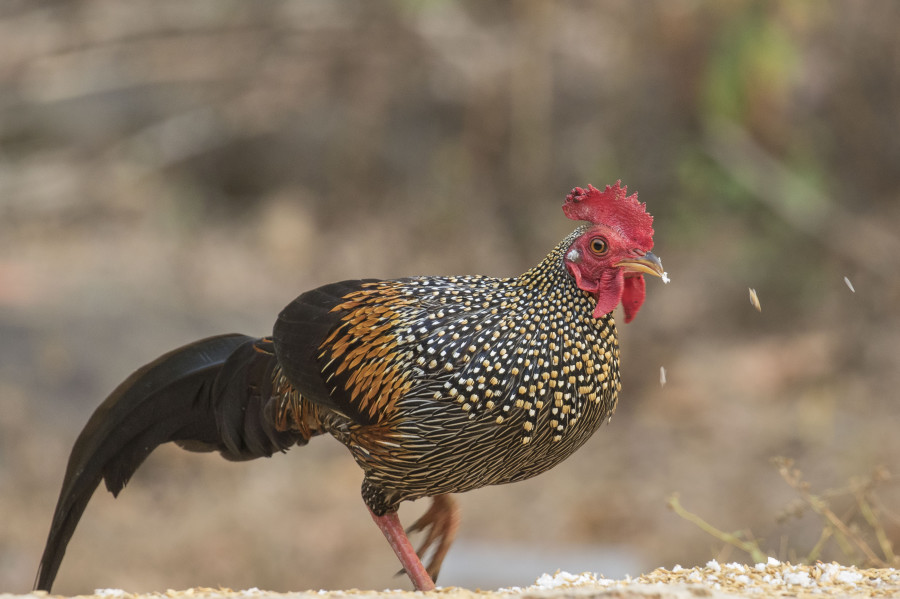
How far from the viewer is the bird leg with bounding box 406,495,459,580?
4402 mm

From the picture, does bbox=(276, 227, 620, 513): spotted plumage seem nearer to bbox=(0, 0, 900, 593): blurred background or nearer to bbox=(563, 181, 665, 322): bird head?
bbox=(563, 181, 665, 322): bird head

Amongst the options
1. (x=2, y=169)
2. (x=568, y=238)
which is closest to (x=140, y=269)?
(x=2, y=169)

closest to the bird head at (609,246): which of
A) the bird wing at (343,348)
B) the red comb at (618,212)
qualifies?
the red comb at (618,212)

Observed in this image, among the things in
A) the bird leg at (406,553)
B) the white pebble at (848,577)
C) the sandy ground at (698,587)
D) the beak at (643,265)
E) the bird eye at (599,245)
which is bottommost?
the white pebble at (848,577)

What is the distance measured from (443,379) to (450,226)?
9.62 meters

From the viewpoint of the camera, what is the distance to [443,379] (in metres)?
3.78

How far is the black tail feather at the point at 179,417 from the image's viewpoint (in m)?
4.45

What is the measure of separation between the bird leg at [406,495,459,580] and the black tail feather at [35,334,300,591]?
0.71m

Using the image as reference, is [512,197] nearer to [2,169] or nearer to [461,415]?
[2,169]

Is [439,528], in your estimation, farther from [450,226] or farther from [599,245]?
[450,226]

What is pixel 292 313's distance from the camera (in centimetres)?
423

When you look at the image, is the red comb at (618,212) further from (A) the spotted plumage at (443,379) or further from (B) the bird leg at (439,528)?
(B) the bird leg at (439,528)

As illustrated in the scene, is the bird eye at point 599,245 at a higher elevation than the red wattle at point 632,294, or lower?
higher

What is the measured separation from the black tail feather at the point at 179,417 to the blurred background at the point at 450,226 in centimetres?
318
